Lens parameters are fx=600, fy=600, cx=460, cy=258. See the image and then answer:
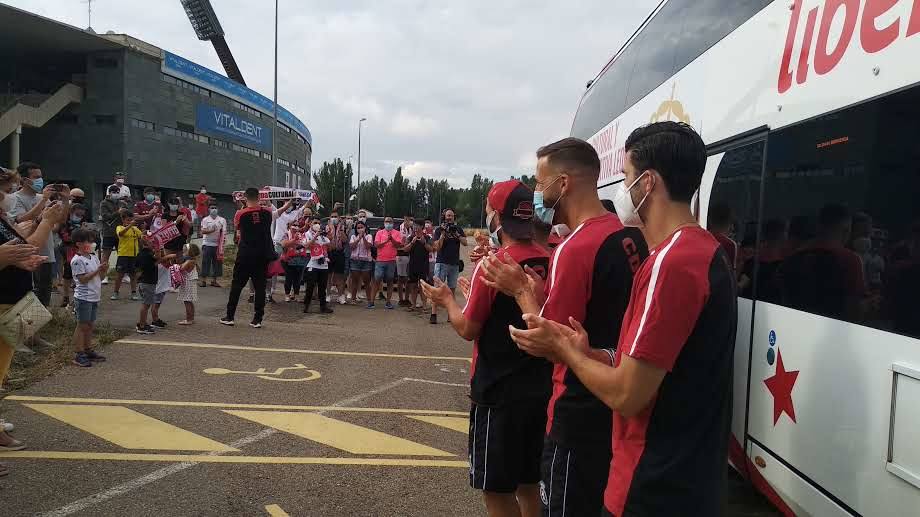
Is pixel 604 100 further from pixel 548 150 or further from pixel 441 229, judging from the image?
pixel 548 150

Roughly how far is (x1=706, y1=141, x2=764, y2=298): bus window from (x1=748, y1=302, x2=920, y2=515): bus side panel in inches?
18.5

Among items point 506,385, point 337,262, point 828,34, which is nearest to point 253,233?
point 337,262

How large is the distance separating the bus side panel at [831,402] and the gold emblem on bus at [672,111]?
2.04 m

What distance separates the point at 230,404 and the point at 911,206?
5571 mm

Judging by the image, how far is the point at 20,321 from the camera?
4281 millimetres

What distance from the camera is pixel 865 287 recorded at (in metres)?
2.50

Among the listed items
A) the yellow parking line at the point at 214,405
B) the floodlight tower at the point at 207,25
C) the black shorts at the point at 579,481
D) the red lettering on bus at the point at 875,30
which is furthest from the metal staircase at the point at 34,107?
the red lettering on bus at the point at 875,30

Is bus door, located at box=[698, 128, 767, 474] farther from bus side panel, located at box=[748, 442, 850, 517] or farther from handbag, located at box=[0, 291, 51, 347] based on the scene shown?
handbag, located at box=[0, 291, 51, 347]

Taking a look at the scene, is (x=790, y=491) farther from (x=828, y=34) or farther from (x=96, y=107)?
(x=96, y=107)

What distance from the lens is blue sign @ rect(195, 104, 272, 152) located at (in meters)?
45.0

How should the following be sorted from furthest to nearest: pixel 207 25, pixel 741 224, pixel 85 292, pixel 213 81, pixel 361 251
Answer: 1. pixel 207 25
2. pixel 213 81
3. pixel 361 251
4. pixel 85 292
5. pixel 741 224

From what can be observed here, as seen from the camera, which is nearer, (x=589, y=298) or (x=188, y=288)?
(x=589, y=298)

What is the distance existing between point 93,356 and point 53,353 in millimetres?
668

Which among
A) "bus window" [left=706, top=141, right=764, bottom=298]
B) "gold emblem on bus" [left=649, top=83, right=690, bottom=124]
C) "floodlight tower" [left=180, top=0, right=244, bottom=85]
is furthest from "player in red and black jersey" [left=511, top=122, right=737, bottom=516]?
"floodlight tower" [left=180, top=0, right=244, bottom=85]
